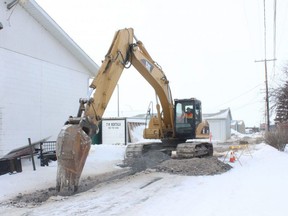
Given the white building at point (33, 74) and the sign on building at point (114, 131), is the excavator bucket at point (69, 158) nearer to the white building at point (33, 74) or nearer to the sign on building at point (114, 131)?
the white building at point (33, 74)

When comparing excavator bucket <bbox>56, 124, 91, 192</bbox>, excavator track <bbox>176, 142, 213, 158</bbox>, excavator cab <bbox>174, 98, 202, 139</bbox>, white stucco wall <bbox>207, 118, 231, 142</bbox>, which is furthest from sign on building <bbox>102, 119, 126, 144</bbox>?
excavator bucket <bbox>56, 124, 91, 192</bbox>

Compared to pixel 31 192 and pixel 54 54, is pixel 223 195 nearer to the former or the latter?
pixel 31 192

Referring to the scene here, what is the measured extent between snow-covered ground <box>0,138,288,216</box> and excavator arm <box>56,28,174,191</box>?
784mm

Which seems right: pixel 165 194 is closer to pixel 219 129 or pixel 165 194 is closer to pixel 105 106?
pixel 105 106

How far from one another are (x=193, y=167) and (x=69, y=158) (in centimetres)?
589

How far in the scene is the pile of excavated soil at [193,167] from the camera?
1372cm

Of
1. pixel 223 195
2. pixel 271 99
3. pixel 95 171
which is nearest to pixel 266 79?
pixel 271 99

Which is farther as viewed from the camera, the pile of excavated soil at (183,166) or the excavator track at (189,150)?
the excavator track at (189,150)

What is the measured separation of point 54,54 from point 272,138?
16.6 m

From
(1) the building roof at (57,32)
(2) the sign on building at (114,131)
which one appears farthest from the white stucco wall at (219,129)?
(1) the building roof at (57,32)

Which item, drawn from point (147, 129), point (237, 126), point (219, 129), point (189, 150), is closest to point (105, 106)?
point (189, 150)

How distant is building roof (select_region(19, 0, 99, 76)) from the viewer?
51.8ft

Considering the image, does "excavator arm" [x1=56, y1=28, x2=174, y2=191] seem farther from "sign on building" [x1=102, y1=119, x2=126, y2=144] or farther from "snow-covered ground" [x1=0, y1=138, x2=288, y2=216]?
"sign on building" [x1=102, y1=119, x2=126, y2=144]

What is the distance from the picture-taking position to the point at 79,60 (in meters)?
→ 19.5
